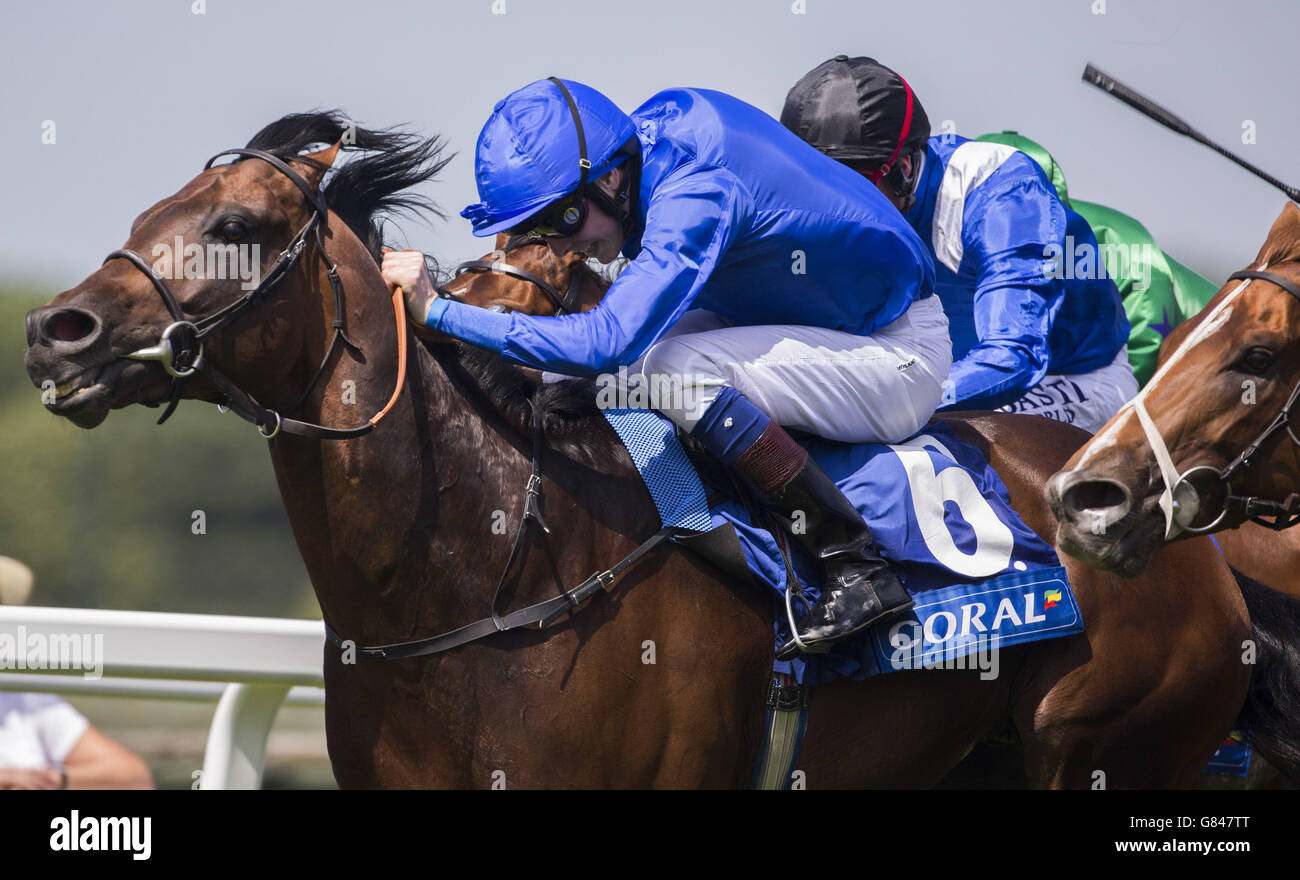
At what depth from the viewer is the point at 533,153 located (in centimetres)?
267

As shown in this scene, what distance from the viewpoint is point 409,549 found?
257 centimetres

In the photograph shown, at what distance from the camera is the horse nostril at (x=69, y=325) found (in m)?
2.29

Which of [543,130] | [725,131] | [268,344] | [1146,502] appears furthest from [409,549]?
[1146,502]

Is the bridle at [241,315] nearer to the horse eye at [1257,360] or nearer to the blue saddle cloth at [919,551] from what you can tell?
the blue saddle cloth at [919,551]

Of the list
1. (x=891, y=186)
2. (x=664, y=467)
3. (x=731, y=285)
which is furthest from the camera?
(x=891, y=186)

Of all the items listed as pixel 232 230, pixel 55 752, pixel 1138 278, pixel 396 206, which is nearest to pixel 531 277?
pixel 396 206

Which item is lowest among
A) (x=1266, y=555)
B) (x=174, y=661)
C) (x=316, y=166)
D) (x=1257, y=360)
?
(x=174, y=661)

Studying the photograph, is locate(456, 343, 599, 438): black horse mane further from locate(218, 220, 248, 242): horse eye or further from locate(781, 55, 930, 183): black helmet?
locate(781, 55, 930, 183): black helmet

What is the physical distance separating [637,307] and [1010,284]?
1.67 metres

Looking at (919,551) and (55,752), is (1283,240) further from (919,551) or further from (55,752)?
(55,752)

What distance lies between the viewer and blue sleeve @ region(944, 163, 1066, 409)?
11.9 feet

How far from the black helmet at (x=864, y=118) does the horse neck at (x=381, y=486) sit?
171 cm

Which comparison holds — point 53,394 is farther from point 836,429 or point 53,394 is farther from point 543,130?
point 836,429
